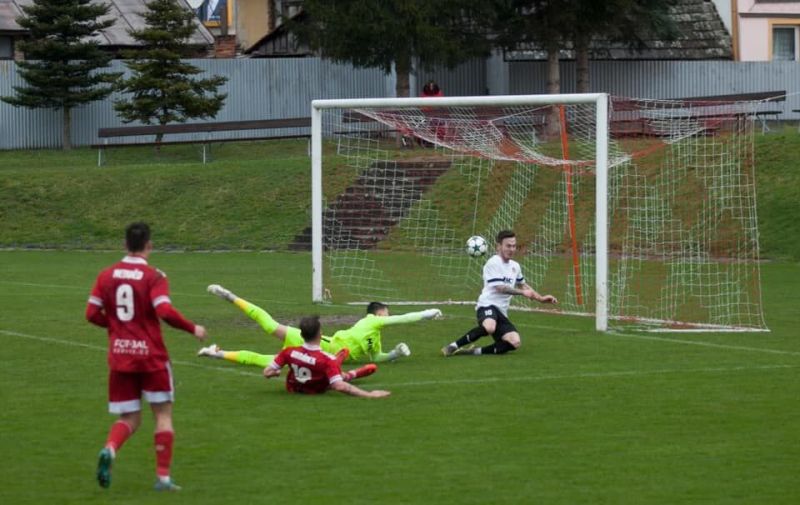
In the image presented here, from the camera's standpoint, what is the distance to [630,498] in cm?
923

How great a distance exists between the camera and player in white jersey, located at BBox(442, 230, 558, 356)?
1647 cm

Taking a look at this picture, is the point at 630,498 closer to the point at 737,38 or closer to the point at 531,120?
the point at 531,120

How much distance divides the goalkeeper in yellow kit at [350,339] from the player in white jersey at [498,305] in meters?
1.10

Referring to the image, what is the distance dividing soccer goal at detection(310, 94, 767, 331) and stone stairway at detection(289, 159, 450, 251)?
2.2 inches

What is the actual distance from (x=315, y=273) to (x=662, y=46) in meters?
31.7

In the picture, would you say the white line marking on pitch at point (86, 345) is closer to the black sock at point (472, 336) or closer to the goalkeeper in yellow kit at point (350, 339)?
the goalkeeper in yellow kit at point (350, 339)

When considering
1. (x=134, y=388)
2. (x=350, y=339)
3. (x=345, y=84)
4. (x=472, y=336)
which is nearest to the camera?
(x=134, y=388)

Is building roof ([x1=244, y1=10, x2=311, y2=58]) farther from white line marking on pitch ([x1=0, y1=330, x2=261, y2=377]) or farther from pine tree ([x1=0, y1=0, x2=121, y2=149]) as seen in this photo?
white line marking on pitch ([x1=0, y1=330, x2=261, y2=377])

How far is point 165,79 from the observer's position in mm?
45156

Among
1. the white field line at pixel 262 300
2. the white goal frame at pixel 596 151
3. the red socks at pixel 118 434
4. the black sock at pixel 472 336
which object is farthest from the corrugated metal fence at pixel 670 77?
the red socks at pixel 118 434

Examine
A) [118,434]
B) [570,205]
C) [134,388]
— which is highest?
[570,205]

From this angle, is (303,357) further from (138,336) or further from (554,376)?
(138,336)

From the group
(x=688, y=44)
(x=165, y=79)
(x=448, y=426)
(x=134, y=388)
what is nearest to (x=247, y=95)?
(x=165, y=79)

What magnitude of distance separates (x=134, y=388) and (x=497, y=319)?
25.1ft
